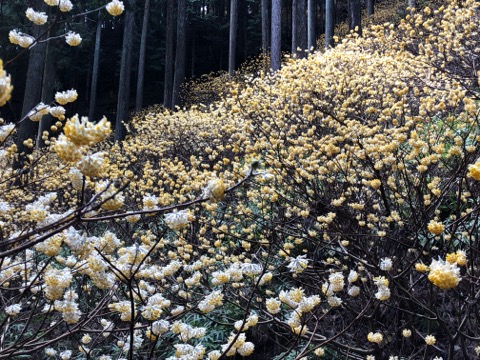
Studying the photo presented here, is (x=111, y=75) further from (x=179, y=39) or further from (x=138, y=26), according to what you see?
(x=179, y=39)

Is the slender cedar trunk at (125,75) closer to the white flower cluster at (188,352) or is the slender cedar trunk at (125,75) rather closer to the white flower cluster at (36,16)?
the white flower cluster at (36,16)

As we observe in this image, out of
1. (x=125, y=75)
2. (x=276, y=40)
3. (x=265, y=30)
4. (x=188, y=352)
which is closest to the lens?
(x=188, y=352)

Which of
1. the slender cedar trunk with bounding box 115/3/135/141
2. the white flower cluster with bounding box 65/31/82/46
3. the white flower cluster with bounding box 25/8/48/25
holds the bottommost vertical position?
the slender cedar trunk with bounding box 115/3/135/141

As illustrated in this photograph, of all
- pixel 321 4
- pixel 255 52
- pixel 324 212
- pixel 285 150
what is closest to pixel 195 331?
pixel 324 212

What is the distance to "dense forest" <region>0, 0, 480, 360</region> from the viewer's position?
5.53 ft

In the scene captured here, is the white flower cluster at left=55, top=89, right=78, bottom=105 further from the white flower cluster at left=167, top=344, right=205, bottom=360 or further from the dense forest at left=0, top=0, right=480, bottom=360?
the white flower cluster at left=167, top=344, right=205, bottom=360

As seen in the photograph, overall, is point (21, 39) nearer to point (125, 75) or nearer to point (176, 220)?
point (176, 220)

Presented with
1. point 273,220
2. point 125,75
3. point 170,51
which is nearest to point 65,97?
point 273,220

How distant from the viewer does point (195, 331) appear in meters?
1.91

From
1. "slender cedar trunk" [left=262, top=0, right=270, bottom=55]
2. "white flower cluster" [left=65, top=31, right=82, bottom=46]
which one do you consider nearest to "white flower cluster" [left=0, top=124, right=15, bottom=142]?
"white flower cluster" [left=65, top=31, right=82, bottom=46]

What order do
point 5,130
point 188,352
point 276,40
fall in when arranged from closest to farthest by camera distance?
point 188,352 < point 5,130 < point 276,40

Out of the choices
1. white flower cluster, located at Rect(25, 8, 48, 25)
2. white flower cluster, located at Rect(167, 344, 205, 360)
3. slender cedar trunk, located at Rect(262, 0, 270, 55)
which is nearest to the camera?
white flower cluster, located at Rect(167, 344, 205, 360)

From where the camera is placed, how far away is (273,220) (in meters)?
4.44

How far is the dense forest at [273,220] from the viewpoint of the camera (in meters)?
1.69
